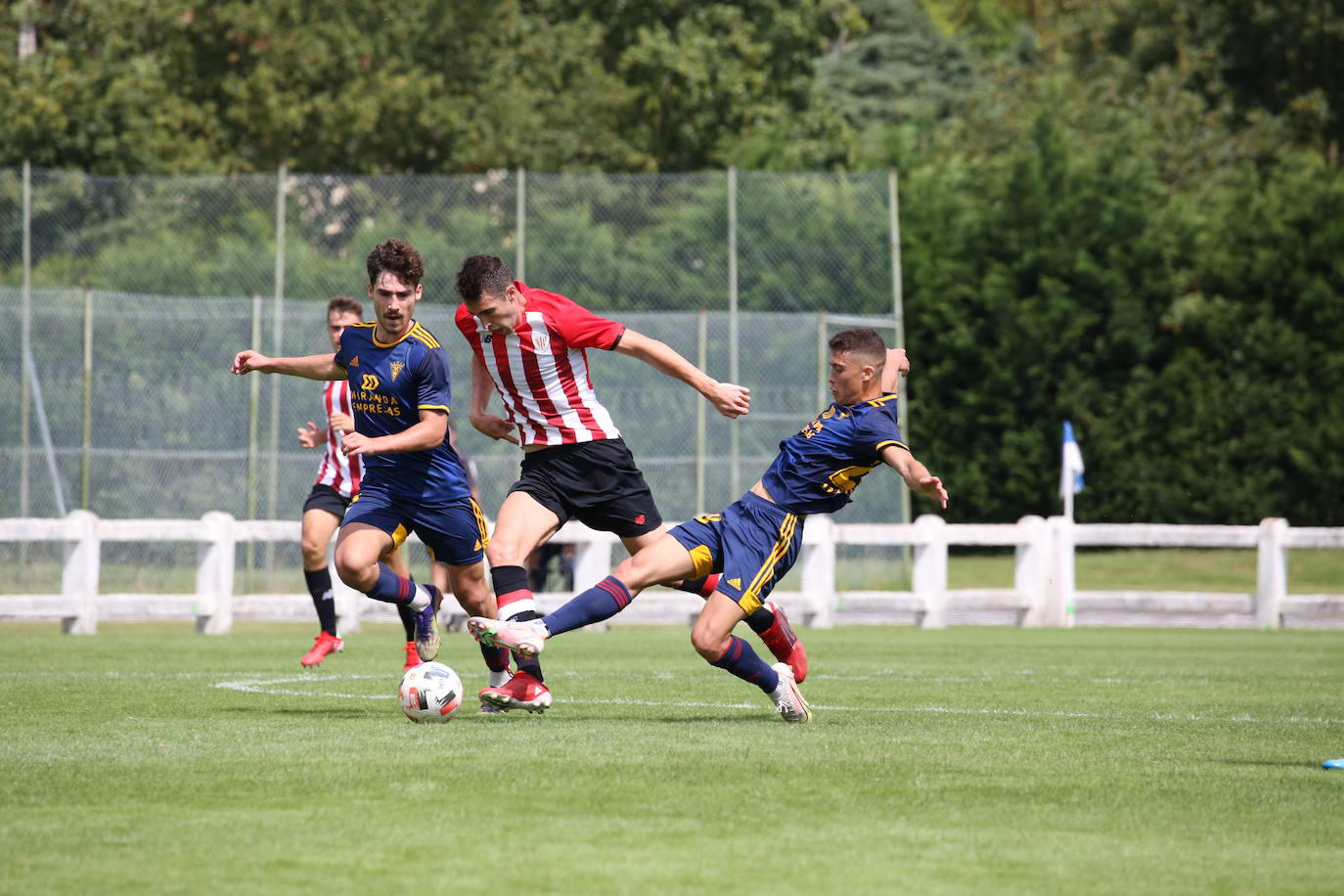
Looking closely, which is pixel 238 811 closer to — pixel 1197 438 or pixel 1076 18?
pixel 1197 438

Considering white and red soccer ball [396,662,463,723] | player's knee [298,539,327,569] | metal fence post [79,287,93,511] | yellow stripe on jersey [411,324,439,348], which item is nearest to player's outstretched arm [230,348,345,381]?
yellow stripe on jersey [411,324,439,348]

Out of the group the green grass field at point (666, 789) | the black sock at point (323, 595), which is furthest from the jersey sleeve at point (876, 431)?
the black sock at point (323, 595)

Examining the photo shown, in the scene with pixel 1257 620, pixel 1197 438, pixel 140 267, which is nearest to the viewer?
pixel 1257 620

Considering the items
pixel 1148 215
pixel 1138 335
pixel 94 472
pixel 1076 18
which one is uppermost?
pixel 1076 18

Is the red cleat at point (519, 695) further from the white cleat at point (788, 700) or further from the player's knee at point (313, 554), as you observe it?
the player's knee at point (313, 554)

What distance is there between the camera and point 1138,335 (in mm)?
29047

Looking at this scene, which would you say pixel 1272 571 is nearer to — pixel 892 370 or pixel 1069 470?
pixel 1069 470

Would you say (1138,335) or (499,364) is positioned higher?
(1138,335)

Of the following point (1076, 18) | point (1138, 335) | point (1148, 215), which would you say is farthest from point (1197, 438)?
point (1076, 18)

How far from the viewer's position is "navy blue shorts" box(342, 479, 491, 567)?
9.07m

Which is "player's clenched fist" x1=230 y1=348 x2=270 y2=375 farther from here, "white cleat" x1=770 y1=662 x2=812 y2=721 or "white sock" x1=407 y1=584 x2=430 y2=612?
"white cleat" x1=770 y1=662 x2=812 y2=721

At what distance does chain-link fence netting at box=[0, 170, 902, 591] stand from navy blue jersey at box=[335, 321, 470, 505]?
1150cm

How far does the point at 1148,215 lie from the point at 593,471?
2303cm

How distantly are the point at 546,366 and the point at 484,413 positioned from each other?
0.46 m
